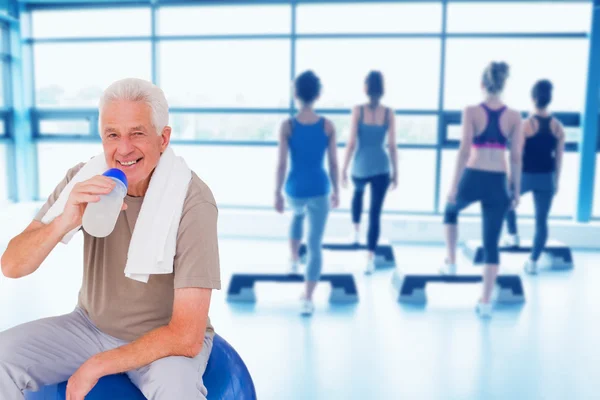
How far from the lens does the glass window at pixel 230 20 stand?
4.75 meters

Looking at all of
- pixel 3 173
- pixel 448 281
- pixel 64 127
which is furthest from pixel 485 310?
pixel 3 173

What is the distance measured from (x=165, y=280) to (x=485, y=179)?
1844 millimetres

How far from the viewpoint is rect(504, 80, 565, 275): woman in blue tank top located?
3256 millimetres

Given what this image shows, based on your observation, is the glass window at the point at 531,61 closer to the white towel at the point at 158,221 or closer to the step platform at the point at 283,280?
the step platform at the point at 283,280

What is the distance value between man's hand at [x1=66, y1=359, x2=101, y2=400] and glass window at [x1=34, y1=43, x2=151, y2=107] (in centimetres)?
450

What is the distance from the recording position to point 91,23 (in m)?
5.04

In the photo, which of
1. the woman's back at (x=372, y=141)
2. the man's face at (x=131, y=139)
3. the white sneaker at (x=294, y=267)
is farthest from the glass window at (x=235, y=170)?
the man's face at (x=131, y=139)

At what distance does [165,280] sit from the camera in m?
1.18

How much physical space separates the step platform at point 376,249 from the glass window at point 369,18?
2014 mm

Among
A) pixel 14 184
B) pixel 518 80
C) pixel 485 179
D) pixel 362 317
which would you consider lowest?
pixel 362 317

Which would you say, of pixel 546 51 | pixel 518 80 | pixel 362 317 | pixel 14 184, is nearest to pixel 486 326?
pixel 362 317

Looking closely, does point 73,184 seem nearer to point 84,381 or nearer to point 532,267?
point 84,381

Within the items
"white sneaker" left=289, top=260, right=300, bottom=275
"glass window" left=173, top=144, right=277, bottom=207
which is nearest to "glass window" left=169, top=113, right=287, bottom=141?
"glass window" left=173, top=144, right=277, bottom=207

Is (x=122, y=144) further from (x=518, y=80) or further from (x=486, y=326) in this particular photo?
(x=518, y=80)
